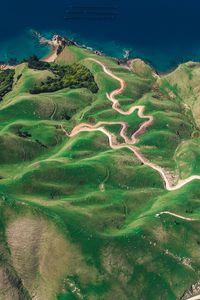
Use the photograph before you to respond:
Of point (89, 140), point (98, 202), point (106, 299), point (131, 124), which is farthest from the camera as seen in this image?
point (131, 124)

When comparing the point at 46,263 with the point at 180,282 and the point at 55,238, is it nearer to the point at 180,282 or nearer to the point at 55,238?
the point at 55,238

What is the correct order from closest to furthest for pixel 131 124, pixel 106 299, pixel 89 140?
1. pixel 106 299
2. pixel 89 140
3. pixel 131 124

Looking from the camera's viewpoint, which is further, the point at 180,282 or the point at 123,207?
the point at 123,207

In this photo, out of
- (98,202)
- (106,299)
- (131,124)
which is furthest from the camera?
(131,124)

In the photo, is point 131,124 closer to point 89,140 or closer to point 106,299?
point 89,140

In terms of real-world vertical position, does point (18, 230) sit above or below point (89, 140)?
below

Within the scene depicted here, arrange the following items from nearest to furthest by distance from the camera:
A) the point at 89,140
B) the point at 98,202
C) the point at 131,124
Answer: the point at 98,202, the point at 89,140, the point at 131,124

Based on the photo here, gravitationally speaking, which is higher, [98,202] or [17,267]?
[98,202]

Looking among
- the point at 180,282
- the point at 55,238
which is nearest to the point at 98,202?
the point at 55,238

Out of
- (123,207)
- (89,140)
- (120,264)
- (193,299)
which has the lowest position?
(193,299)

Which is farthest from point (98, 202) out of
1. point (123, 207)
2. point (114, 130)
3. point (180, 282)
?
point (114, 130)
